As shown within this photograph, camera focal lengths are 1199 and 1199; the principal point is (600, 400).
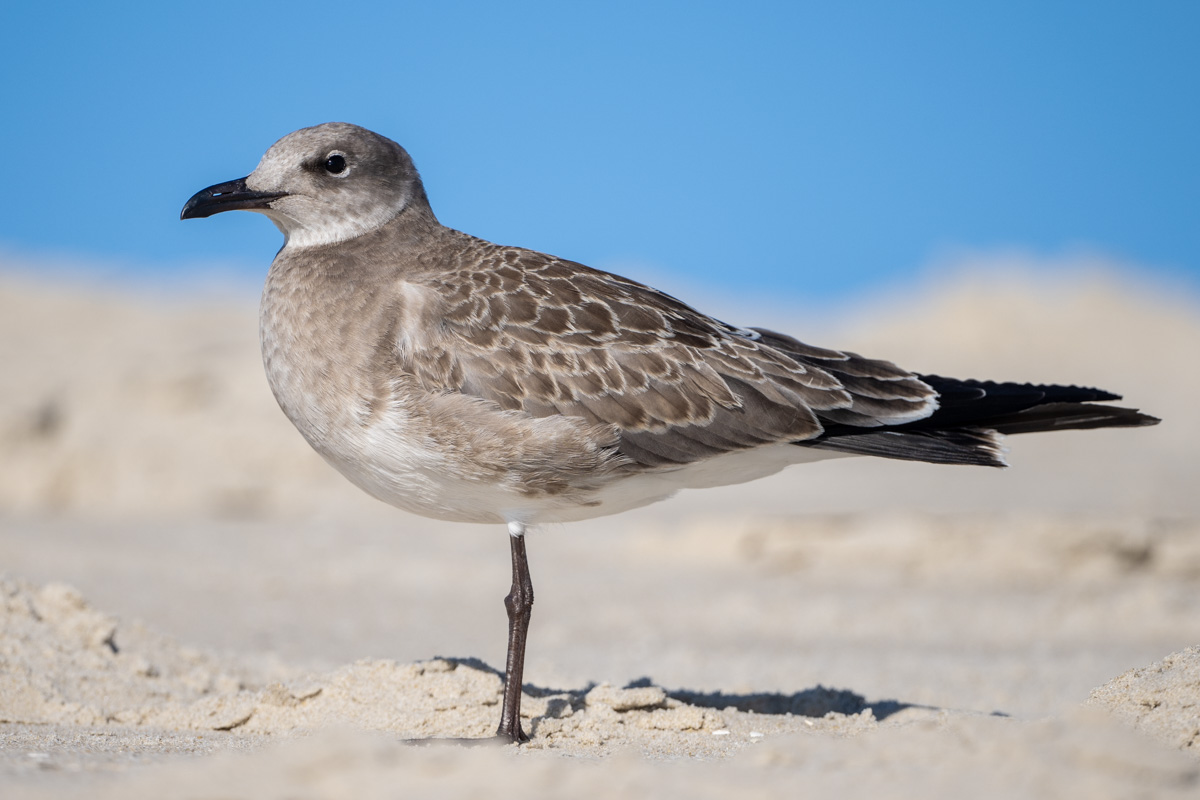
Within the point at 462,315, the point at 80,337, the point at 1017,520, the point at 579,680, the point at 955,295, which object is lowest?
the point at 579,680

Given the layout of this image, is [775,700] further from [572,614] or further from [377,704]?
[572,614]

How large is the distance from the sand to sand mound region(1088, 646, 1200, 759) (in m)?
0.02

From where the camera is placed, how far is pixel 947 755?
11.0ft

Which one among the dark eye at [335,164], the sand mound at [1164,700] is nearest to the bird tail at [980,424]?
the sand mound at [1164,700]

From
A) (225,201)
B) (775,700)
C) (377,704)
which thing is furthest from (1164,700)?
(225,201)

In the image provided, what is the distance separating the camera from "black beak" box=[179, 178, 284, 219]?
6.00 m

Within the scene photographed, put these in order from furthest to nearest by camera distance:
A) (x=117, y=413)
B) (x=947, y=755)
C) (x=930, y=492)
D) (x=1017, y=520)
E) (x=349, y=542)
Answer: (x=117, y=413)
(x=930, y=492)
(x=349, y=542)
(x=1017, y=520)
(x=947, y=755)

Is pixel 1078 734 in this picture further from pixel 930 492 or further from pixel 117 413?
pixel 117 413

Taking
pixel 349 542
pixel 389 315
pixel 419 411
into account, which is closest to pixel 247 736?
pixel 419 411

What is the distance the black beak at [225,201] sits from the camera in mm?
5996

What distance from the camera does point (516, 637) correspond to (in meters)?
5.48

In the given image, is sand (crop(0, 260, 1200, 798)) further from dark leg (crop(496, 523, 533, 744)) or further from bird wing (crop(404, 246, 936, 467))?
bird wing (crop(404, 246, 936, 467))

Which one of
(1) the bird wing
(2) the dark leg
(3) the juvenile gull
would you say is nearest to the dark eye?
(3) the juvenile gull

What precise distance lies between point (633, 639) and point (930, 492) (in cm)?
602
